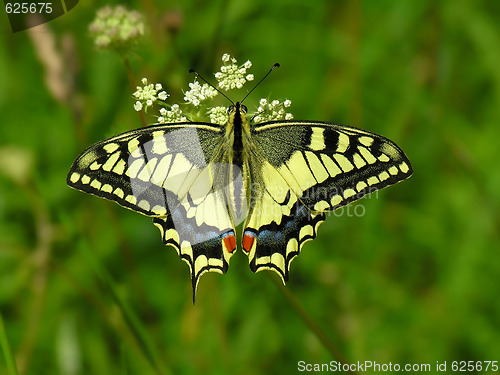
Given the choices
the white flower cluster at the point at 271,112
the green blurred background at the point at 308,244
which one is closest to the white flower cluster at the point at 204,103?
the white flower cluster at the point at 271,112

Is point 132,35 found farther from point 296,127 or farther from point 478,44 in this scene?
point 478,44

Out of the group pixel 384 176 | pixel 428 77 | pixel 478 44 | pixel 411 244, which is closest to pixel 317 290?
pixel 411 244

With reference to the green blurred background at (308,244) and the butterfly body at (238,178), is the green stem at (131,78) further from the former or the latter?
the green blurred background at (308,244)

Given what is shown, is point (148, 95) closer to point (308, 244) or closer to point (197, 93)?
point (197, 93)

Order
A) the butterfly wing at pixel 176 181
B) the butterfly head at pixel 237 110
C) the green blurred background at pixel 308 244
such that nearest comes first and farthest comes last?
the butterfly wing at pixel 176 181
the butterfly head at pixel 237 110
the green blurred background at pixel 308 244

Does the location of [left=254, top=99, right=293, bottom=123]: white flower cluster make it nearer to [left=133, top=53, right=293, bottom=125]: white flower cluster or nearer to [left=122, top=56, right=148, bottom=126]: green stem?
[left=133, top=53, right=293, bottom=125]: white flower cluster

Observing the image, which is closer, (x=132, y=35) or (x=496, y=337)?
(x=132, y=35)
